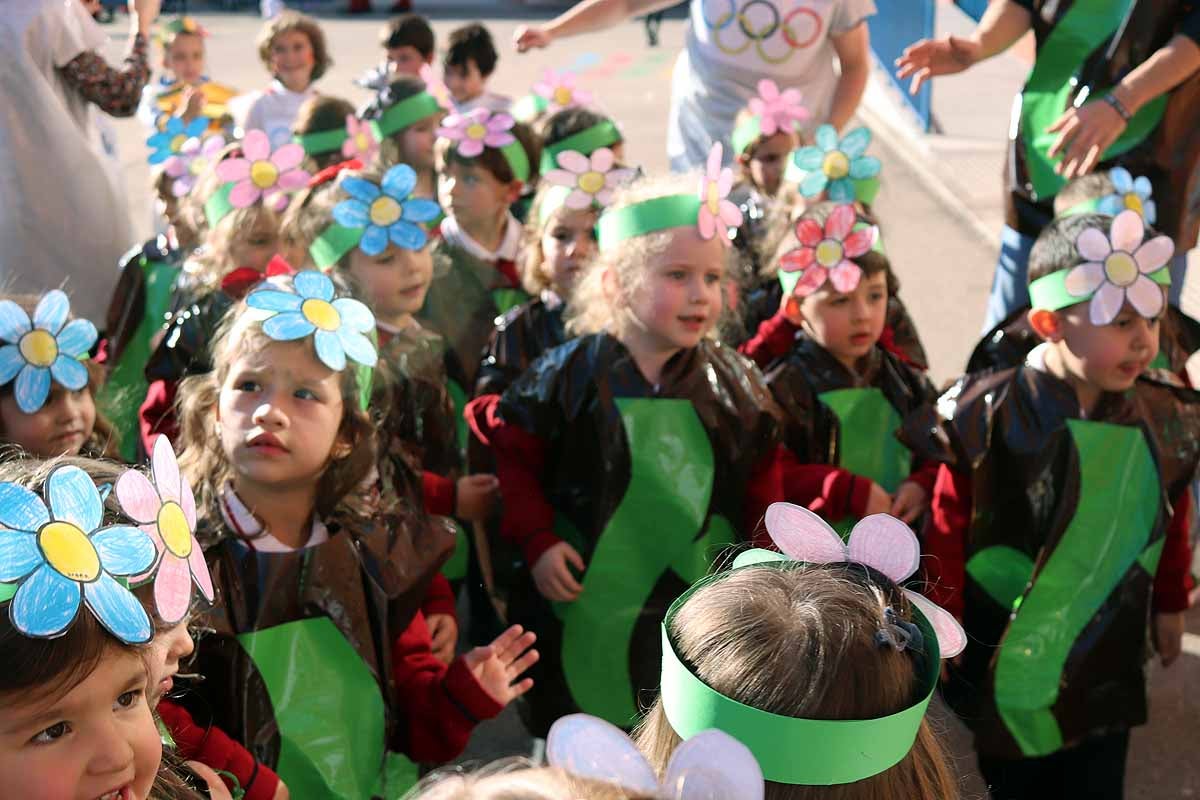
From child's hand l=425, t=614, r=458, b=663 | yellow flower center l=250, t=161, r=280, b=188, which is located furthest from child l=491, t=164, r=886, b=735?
yellow flower center l=250, t=161, r=280, b=188

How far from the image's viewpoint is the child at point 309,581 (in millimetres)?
2062

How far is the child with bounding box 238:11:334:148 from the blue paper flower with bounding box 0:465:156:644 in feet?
13.3

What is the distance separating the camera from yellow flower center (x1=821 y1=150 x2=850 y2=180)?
3705 mm

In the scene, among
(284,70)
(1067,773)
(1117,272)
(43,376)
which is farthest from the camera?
(284,70)

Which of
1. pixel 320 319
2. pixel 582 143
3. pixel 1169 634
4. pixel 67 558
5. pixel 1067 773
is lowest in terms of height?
pixel 1067 773

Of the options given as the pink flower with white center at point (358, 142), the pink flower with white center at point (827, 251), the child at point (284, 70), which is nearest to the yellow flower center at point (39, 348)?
the pink flower with white center at point (827, 251)

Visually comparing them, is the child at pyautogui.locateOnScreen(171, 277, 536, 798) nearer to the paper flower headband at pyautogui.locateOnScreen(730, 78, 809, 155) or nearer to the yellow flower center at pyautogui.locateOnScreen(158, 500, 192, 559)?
the yellow flower center at pyautogui.locateOnScreen(158, 500, 192, 559)

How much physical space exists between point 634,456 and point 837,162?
1491 millimetres

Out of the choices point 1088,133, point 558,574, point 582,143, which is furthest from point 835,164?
point 558,574

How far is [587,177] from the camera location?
3.38 meters

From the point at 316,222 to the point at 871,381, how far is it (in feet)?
4.58

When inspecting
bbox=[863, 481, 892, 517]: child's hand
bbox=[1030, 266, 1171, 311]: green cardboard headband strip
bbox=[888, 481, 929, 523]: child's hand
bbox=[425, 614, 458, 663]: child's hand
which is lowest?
bbox=[888, 481, 929, 523]: child's hand

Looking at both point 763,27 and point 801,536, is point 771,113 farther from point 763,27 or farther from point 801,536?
point 801,536

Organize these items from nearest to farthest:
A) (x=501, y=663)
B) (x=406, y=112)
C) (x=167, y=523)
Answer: (x=167, y=523) → (x=501, y=663) → (x=406, y=112)
